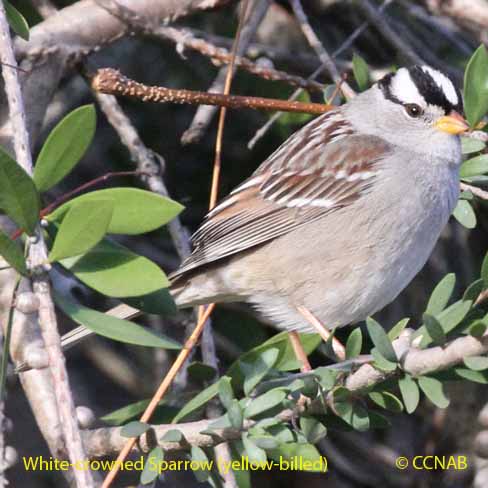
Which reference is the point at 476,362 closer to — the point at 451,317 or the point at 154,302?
the point at 451,317

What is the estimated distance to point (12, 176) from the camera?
53.0 inches

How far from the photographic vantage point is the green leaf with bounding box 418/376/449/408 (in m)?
1.34

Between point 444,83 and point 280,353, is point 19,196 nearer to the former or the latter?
point 280,353

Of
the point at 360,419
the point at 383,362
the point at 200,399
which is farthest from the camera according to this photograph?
the point at 200,399

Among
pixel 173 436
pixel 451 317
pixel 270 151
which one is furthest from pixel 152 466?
pixel 270 151

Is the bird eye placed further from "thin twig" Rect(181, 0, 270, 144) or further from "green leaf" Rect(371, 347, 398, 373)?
"green leaf" Rect(371, 347, 398, 373)

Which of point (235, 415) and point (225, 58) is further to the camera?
point (225, 58)

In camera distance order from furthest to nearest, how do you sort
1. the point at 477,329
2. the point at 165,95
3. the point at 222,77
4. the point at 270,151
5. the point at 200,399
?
1. the point at 270,151
2. the point at 222,77
3. the point at 165,95
4. the point at 200,399
5. the point at 477,329

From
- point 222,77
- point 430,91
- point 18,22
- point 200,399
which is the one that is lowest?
point 200,399

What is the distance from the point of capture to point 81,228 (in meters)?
1.33

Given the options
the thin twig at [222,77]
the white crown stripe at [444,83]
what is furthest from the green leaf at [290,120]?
the white crown stripe at [444,83]

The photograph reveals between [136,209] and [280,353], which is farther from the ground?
[136,209]

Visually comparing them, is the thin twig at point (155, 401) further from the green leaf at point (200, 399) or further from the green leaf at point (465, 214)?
the green leaf at point (465, 214)

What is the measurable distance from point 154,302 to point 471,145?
90cm
